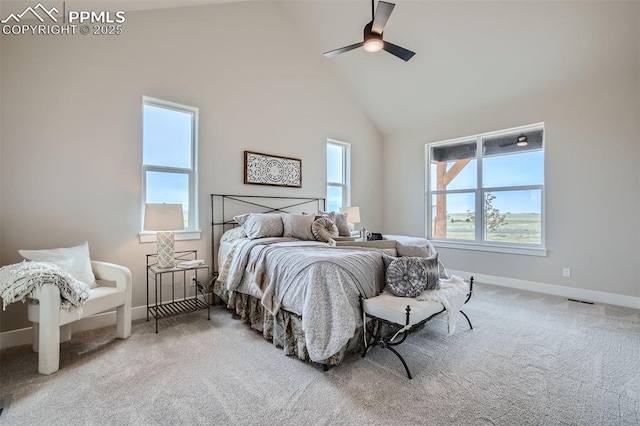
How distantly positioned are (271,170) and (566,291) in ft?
14.7

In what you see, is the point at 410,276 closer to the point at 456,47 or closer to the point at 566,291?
the point at 566,291

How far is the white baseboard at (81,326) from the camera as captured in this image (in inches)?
98.7

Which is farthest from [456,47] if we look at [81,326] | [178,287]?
[81,326]

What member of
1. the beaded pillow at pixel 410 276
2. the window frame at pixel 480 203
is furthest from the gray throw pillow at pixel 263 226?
the window frame at pixel 480 203

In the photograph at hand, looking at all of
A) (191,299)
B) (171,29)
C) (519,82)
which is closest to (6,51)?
(171,29)

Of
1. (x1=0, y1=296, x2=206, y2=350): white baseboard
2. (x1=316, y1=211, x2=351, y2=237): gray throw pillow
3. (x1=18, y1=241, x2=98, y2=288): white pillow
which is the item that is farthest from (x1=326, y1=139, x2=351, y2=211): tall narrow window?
(x1=18, y1=241, x2=98, y2=288): white pillow

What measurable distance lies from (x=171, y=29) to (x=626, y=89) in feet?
18.2

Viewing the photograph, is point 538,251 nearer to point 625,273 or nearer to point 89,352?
point 625,273

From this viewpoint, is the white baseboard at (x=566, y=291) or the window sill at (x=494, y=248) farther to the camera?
the window sill at (x=494, y=248)

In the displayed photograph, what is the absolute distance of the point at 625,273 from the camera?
360 centimetres

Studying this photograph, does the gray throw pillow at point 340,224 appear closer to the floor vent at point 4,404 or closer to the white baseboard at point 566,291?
the white baseboard at point 566,291

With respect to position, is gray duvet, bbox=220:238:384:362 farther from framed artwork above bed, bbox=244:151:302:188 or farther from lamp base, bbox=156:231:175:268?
framed artwork above bed, bbox=244:151:302:188

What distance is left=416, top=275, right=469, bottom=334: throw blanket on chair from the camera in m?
2.29
